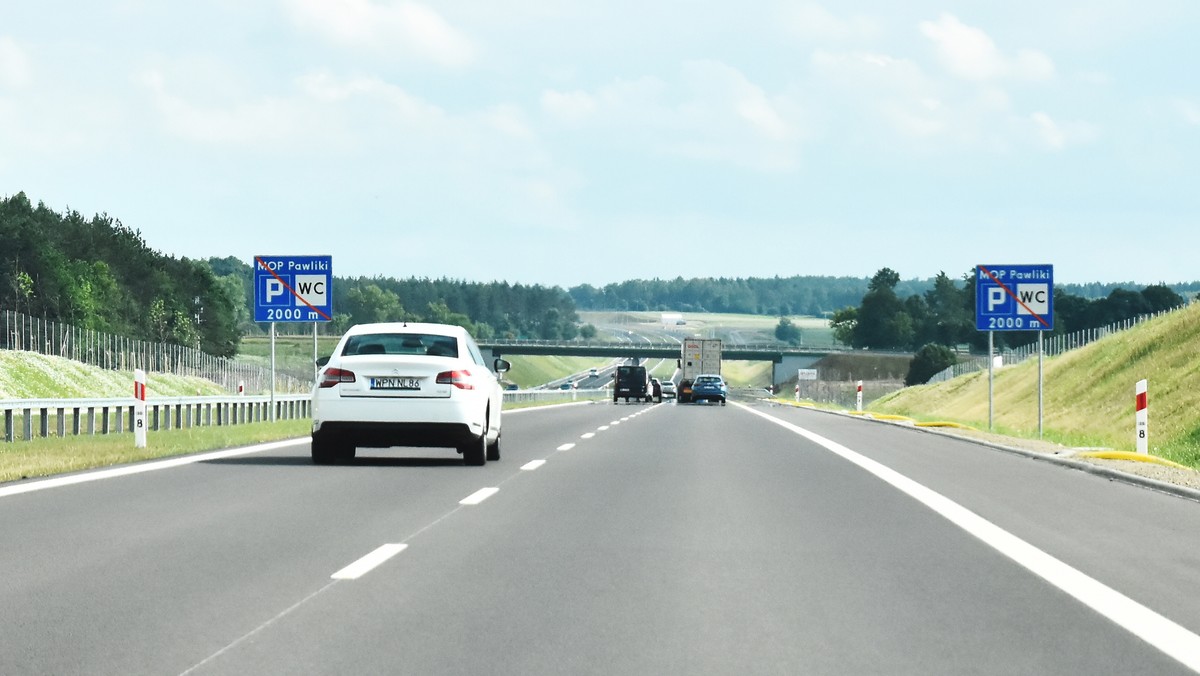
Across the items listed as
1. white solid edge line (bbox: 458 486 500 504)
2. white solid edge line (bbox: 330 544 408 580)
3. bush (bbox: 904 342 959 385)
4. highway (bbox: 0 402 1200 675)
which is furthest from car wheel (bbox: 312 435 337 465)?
bush (bbox: 904 342 959 385)

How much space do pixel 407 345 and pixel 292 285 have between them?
16921mm

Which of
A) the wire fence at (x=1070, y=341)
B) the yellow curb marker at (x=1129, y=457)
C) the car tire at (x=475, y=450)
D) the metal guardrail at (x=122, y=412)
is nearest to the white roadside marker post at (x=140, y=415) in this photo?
the metal guardrail at (x=122, y=412)

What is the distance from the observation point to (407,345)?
18094mm

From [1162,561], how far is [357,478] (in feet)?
28.4

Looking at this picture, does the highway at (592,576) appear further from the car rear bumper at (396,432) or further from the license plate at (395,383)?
the license plate at (395,383)

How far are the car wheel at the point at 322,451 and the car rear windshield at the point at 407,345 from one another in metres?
1.15

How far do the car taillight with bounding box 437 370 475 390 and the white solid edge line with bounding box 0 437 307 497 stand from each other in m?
3.24

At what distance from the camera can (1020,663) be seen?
604 cm

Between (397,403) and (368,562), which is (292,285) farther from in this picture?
(368,562)

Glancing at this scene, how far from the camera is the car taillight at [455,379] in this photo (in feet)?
55.4

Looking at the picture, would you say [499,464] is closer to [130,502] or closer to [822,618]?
[130,502]

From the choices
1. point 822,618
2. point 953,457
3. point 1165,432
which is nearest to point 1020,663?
point 822,618

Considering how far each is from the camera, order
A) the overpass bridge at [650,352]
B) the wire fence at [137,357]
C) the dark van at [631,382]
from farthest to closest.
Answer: the overpass bridge at [650,352] → the dark van at [631,382] → the wire fence at [137,357]

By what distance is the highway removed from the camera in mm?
6199
